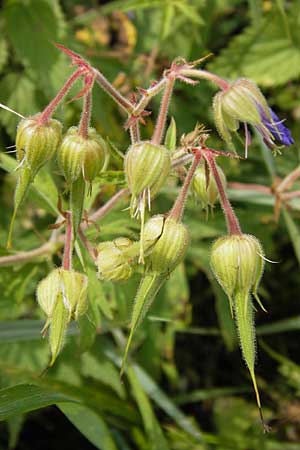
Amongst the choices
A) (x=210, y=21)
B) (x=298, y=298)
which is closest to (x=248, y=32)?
(x=210, y=21)

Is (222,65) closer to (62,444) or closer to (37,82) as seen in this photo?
(37,82)

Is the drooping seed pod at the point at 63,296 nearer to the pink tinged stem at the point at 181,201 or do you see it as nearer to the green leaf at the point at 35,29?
the pink tinged stem at the point at 181,201

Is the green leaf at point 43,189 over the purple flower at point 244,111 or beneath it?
over

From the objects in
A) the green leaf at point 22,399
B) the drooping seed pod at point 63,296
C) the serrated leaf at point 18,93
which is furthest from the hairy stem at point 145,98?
the serrated leaf at point 18,93

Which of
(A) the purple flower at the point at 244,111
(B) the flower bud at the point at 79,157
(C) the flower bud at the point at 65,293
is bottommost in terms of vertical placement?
(C) the flower bud at the point at 65,293

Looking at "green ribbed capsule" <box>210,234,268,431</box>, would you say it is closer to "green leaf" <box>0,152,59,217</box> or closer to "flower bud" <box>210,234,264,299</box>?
"flower bud" <box>210,234,264,299</box>

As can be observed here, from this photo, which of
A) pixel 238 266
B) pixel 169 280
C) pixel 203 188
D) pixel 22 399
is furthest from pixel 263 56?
pixel 22 399
